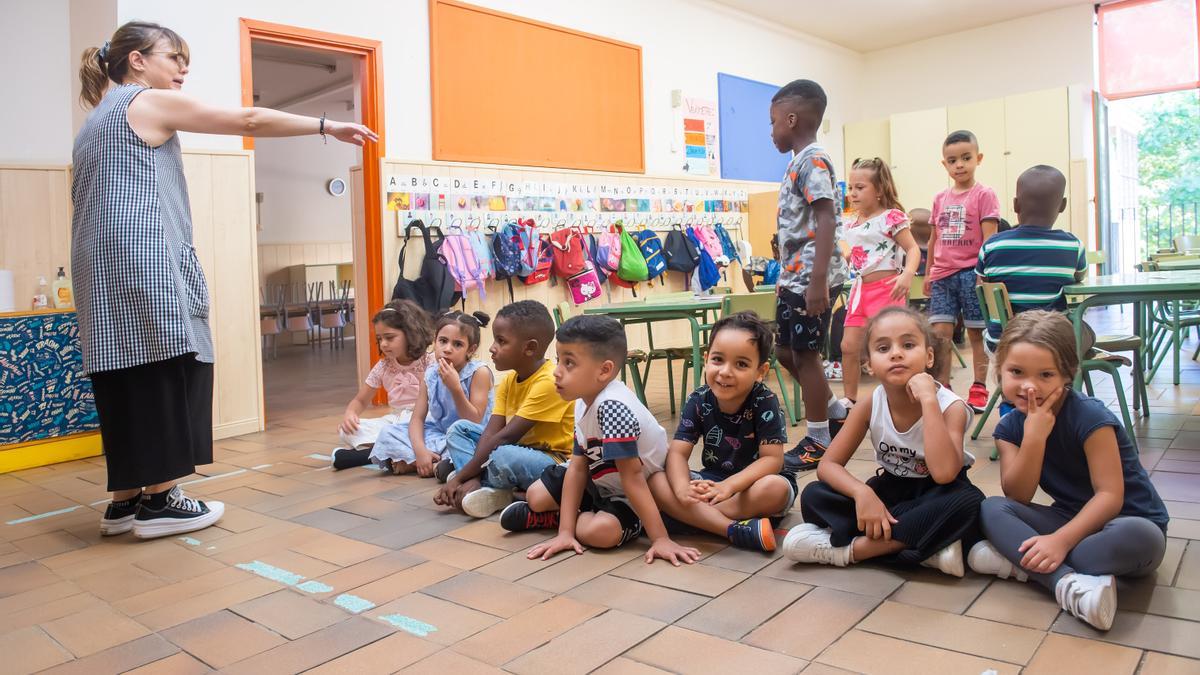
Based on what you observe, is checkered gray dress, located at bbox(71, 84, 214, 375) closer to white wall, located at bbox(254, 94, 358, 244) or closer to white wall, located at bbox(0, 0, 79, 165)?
white wall, located at bbox(0, 0, 79, 165)

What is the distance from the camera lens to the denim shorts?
3.79 meters

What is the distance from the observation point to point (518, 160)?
6.05 m

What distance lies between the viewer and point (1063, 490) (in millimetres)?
1872

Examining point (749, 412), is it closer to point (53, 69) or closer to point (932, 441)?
point (932, 441)

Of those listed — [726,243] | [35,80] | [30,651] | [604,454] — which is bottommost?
[30,651]

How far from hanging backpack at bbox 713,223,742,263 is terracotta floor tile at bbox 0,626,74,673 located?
20.2 ft

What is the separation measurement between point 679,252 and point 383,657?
560cm

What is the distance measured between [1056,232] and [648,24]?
15.7 feet

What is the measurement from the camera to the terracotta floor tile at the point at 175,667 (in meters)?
1.66

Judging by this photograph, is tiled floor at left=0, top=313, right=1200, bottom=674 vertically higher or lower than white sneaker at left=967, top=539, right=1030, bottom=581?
lower

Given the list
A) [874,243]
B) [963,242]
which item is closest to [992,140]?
[963,242]

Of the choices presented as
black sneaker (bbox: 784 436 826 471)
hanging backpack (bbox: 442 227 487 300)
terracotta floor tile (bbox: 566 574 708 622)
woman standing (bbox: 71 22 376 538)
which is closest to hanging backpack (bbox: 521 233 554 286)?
hanging backpack (bbox: 442 227 487 300)

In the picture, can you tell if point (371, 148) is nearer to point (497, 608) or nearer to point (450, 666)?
point (497, 608)

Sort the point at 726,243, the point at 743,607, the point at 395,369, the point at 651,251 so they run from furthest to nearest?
1. the point at 726,243
2. the point at 651,251
3. the point at 395,369
4. the point at 743,607
